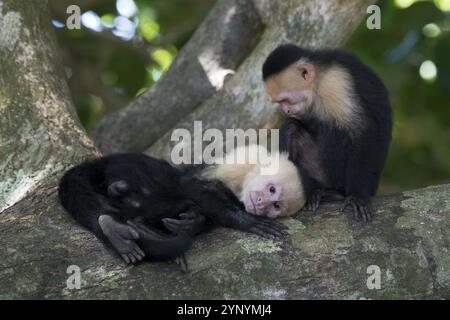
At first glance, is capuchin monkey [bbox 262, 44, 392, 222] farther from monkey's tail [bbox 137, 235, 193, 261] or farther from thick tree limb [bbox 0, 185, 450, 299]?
monkey's tail [bbox 137, 235, 193, 261]

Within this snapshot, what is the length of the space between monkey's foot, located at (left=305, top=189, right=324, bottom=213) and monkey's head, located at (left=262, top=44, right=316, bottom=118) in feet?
2.18

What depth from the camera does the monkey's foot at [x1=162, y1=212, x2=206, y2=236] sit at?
3.74 metres

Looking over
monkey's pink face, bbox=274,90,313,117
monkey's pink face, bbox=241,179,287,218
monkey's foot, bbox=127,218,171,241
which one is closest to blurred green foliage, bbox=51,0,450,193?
monkey's pink face, bbox=274,90,313,117

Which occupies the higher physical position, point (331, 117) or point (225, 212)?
point (331, 117)

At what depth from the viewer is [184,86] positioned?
19.4 feet

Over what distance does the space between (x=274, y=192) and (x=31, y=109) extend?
153cm

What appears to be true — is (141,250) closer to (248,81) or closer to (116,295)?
(116,295)

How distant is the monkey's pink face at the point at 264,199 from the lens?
13.4ft

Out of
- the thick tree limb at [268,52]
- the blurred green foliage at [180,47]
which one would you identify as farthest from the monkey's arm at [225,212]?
the blurred green foliage at [180,47]

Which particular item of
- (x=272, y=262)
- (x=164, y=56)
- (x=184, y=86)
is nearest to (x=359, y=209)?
(x=272, y=262)

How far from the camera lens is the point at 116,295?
3061 millimetres

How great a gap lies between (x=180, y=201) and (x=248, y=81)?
1.53 meters

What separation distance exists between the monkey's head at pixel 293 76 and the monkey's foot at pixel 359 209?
1.08 m

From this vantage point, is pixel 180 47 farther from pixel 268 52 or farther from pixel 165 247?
pixel 165 247
